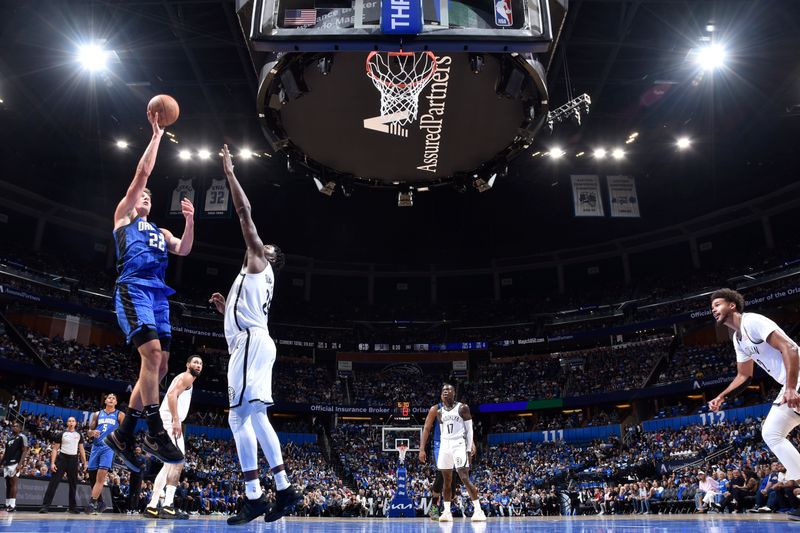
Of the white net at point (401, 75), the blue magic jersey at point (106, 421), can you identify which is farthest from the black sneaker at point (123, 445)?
the white net at point (401, 75)

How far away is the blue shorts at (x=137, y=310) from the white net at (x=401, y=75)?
7078 mm

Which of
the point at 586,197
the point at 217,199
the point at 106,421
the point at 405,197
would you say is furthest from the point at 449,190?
the point at 106,421

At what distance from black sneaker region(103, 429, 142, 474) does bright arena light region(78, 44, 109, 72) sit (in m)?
17.9

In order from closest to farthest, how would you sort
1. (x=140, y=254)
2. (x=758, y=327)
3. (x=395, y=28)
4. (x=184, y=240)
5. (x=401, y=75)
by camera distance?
(x=140, y=254), (x=758, y=327), (x=184, y=240), (x=395, y=28), (x=401, y=75)

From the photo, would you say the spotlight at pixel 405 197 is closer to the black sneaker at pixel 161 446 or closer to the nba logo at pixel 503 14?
the nba logo at pixel 503 14

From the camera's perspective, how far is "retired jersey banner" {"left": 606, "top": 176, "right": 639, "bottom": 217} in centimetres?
2417

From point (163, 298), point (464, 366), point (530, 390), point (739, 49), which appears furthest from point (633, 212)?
point (163, 298)

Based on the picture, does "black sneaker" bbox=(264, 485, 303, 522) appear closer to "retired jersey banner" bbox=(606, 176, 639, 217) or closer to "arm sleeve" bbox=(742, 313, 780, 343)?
"arm sleeve" bbox=(742, 313, 780, 343)

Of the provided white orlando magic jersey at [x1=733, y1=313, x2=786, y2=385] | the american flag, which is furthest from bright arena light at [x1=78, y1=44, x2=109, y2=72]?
white orlando magic jersey at [x1=733, y1=313, x2=786, y2=385]

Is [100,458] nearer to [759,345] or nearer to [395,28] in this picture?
[395,28]

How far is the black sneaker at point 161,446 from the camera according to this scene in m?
4.88

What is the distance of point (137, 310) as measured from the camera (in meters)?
5.03

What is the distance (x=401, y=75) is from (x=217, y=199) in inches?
585

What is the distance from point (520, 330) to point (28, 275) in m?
28.0
